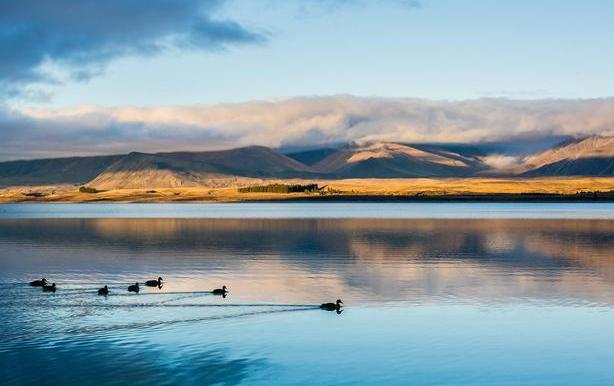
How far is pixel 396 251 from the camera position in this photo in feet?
282

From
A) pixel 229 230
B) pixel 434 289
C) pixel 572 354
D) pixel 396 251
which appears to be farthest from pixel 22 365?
pixel 229 230

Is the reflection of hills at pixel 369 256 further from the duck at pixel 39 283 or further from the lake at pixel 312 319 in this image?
the duck at pixel 39 283

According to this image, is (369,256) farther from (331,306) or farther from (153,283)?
(331,306)

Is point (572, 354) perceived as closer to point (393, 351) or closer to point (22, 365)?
point (393, 351)

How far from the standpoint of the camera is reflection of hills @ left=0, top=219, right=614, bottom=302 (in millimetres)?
56812

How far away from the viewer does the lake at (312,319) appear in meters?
33.0

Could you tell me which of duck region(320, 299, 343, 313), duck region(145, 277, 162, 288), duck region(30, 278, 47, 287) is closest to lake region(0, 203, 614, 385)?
duck region(320, 299, 343, 313)

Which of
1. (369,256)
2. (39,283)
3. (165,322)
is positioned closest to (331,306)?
(165,322)

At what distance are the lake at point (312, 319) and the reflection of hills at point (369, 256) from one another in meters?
0.32

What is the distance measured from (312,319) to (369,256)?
1431 inches

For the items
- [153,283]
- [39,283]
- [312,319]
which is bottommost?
[312,319]

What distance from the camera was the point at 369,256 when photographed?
80.2 m

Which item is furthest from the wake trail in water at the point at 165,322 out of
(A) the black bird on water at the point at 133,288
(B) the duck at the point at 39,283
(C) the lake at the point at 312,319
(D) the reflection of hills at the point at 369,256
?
(B) the duck at the point at 39,283

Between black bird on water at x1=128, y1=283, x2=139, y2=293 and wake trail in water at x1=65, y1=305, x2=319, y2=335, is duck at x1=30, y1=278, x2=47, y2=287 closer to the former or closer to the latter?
black bird on water at x1=128, y1=283, x2=139, y2=293
